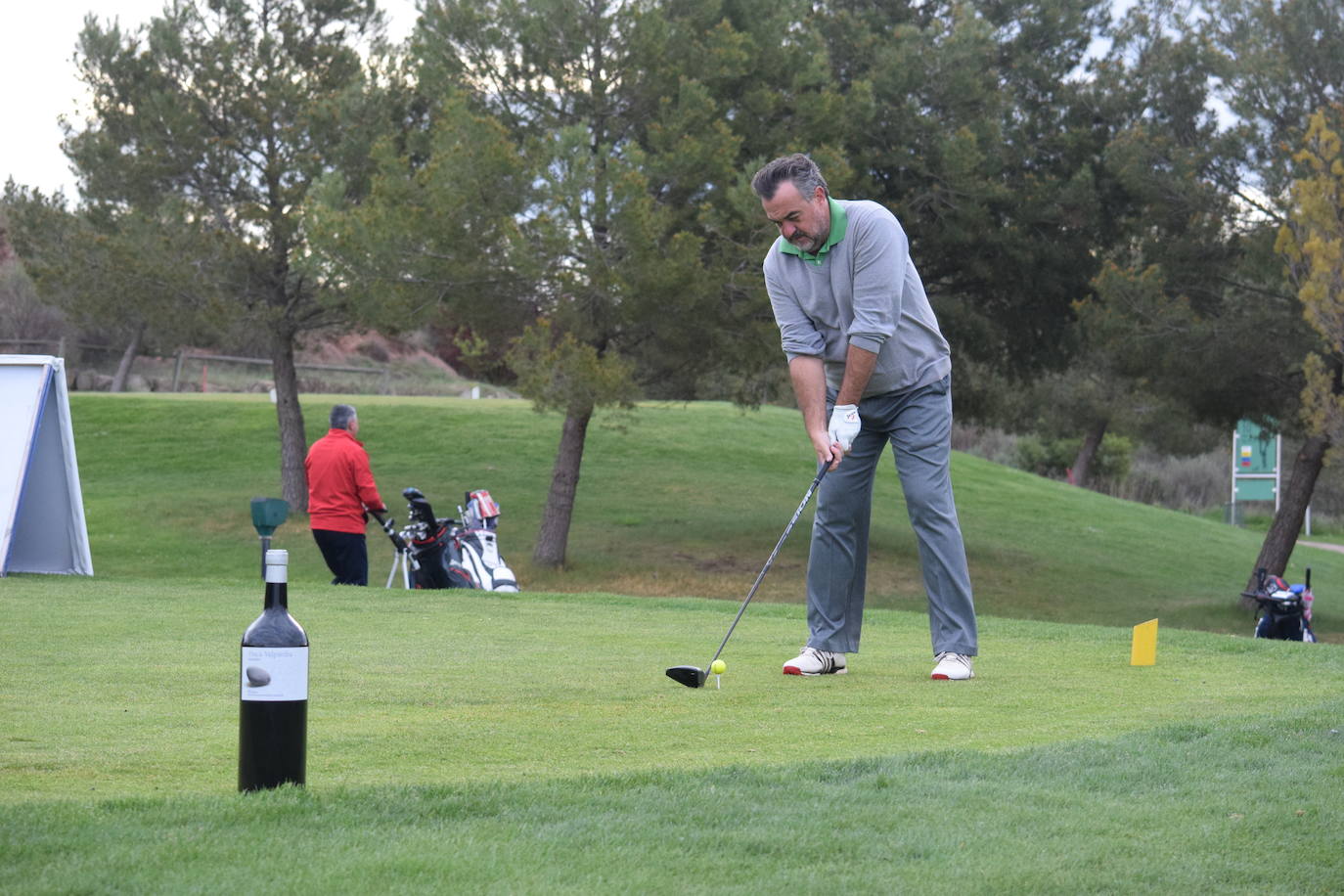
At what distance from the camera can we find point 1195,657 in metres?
7.05

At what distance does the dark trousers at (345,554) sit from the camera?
42.8 feet

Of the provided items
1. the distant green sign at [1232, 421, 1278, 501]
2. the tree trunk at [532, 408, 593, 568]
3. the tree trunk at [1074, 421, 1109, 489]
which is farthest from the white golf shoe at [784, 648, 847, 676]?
the distant green sign at [1232, 421, 1278, 501]

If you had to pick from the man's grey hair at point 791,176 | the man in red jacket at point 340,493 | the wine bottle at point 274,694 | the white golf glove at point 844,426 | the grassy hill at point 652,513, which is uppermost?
the man's grey hair at point 791,176

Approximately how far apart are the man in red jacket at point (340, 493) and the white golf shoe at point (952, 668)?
25.4ft

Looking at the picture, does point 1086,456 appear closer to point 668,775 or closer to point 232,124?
point 232,124

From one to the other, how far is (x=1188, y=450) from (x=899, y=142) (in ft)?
67.1

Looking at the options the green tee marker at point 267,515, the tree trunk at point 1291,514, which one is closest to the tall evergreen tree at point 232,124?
the tree trunk at point 1291,514

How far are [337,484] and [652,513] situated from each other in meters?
14.3

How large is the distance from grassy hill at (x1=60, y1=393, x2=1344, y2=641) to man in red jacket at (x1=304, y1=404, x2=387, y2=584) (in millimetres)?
7403

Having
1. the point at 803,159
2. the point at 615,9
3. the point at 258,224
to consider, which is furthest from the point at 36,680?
the point at 258,224

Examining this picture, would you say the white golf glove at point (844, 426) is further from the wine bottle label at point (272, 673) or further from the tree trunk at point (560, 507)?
the tree trunk at point (560, 507)

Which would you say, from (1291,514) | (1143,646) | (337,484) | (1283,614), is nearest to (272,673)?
(1143,646)

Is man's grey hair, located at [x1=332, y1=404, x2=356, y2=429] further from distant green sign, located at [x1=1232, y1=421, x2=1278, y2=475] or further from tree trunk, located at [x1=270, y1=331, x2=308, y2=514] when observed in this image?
distant green sign, located at [x1=1232, y1=421, x2=1278, y2=475]

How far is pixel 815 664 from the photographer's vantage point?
6020 millimetres
